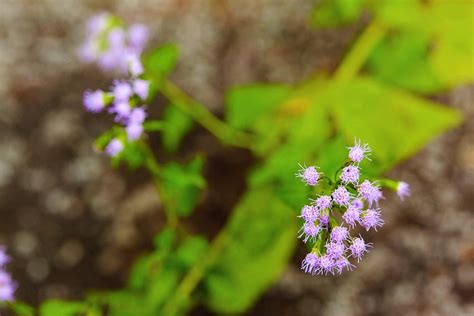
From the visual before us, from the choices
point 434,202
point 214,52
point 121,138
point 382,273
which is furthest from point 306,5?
point 121,138

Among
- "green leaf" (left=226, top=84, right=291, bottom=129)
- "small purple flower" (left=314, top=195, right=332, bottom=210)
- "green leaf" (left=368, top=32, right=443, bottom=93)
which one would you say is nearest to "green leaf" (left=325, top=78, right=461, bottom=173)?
"green leaf" (left=368, top=32, right=443, bottom=93)

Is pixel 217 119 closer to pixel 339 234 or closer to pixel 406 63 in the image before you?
pixel 406 63

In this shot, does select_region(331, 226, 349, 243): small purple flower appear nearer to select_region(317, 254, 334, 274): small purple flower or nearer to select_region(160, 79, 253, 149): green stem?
select_region(317, 254, 334, 274): small purple flower

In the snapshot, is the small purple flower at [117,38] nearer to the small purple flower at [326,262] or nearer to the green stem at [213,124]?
the green stem at [213,124]

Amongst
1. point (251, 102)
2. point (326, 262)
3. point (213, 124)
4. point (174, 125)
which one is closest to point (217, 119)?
point (213, 124)

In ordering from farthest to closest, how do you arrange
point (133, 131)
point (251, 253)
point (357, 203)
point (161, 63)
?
1. point (251, 253)
2. point (161, 63)
3. point (133, 131)
4. point (357, 203)

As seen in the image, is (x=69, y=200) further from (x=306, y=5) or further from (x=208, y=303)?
(x=306, y=5)
